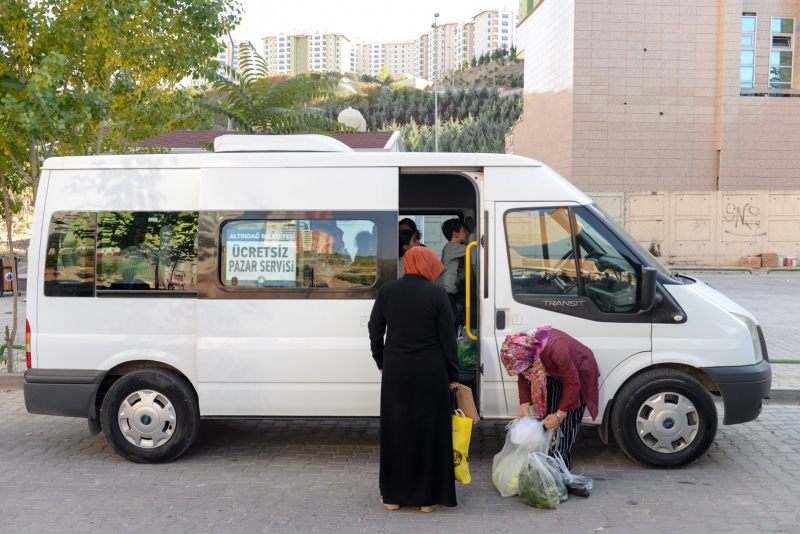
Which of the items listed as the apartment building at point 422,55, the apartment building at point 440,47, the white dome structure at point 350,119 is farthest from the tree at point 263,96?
the apartment building at point 422,55

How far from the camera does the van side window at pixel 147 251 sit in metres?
6.17

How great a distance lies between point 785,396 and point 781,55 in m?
24.3

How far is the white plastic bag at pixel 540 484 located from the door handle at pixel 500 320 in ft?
3.39

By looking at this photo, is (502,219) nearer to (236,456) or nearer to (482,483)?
(482,483)

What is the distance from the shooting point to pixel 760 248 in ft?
88.6

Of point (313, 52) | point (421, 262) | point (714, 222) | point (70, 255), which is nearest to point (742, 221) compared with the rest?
point (714, 222)

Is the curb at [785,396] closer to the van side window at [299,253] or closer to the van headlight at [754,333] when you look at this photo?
the van headlight at [754,333]

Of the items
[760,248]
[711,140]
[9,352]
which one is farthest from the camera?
[711,140]

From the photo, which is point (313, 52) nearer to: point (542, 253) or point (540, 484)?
point (542, 253)

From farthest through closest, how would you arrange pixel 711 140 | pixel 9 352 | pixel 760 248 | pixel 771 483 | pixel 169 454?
pixel 711 140 < pixel 760 248 < pixel 9 352 < pixel 169 454 < pixel 771 483

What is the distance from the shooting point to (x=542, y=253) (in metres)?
5.95

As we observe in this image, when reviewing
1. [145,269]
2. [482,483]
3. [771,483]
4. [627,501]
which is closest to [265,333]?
[145,269]

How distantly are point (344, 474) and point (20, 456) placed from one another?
2.81 m

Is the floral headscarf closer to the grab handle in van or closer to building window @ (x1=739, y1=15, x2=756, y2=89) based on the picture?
the grab handle in van
